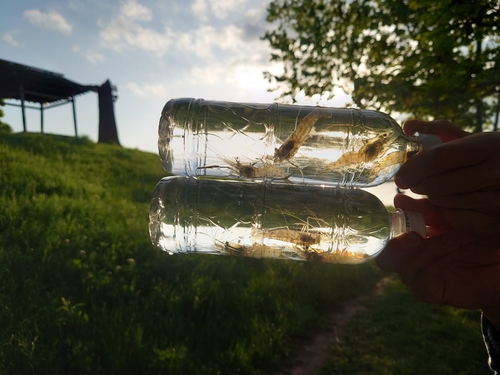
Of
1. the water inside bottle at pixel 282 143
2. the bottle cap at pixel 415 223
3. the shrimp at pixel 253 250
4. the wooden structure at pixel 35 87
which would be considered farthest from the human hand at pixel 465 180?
the wooden structure at pixel 35 87

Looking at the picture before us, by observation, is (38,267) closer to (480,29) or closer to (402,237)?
(402,237)

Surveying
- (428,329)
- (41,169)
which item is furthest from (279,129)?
(428,329)

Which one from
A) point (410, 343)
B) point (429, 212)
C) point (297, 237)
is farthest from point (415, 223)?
point (410, 343)

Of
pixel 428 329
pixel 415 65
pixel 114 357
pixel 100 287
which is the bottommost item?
pixel 428 329

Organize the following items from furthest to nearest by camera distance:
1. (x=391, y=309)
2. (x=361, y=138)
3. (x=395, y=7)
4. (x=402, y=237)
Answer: (x=395, y=7) < (x=391, y=309) < (x=361, y=138) < (x=402, y=237)

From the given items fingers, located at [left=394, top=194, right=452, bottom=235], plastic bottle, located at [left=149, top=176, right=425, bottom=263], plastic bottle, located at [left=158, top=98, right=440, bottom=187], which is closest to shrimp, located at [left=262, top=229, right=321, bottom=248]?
plastic bottle, located at [left=149, top=176, right=425, bottom=263]

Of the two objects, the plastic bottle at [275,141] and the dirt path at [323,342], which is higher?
the plastic bottle at [275,141]

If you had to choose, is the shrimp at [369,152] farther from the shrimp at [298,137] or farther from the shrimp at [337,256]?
the shrimp at [337,256]
